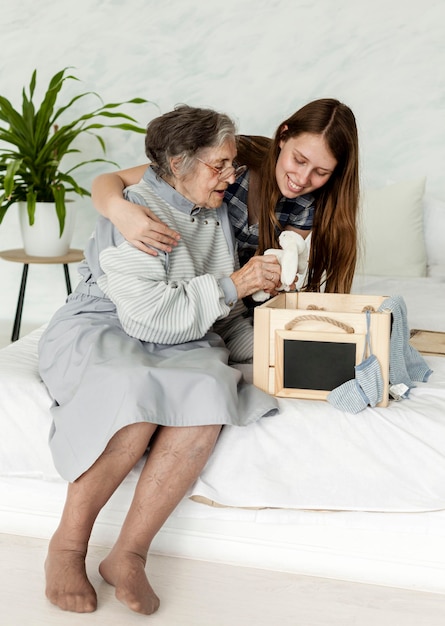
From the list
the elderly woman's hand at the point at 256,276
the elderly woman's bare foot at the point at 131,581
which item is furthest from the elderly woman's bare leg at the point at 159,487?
the elderly woman's hand at the point at 256,276

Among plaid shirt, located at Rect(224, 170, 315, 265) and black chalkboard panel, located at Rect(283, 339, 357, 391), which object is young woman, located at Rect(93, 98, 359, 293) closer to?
plaid shirt, located at Rect(224, 170, 315, 265)

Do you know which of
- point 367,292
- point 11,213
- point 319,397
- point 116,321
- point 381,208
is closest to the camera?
point 319,397

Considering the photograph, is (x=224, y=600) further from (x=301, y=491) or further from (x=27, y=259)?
(x=27, y=259)

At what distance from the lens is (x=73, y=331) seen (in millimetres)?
1768

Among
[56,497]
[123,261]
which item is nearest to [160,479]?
[56,497]

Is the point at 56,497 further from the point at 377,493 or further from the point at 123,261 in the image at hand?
the point at 377,493

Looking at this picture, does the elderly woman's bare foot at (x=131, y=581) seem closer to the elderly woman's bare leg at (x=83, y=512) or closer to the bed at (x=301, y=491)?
the elderly woman's bare leg at (x=83, y=512)

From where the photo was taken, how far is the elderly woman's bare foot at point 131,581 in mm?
1473

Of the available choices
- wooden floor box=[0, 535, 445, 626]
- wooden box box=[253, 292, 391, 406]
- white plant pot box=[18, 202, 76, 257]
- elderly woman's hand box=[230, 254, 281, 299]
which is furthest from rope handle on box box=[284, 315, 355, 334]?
white plant pot box=[18, 202, 76, 257]

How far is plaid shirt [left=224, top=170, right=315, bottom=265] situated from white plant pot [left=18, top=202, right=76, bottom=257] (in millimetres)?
1475

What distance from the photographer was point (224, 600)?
158 centimetres

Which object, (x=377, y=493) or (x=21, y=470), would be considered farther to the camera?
(x=21, y=470)

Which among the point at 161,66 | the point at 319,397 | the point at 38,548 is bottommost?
the point at 38,548

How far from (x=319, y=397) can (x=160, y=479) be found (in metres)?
0.40
